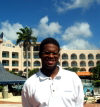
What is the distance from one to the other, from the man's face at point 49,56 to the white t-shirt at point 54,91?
Result: 121mm

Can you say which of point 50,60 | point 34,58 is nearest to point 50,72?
point 50,60

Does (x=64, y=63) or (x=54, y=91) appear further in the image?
(x=64, y=63)

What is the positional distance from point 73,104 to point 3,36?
81226mm

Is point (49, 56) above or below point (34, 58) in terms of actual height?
below

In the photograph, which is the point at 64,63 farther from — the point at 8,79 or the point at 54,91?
the point at 54,91

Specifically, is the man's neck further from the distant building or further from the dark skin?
the distant building

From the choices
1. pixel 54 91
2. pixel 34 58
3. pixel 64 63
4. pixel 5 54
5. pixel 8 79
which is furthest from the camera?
pixel 64 63

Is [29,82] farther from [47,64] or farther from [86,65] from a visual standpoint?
[86,65]

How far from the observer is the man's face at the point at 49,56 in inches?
→ 91.8

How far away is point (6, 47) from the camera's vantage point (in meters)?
70.1

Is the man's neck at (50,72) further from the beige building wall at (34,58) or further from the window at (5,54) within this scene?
the window at (5,54)

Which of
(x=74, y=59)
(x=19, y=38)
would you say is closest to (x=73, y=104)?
(x=19, y=38)

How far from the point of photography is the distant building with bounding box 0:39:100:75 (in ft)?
232

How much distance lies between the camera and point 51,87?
216 cm
